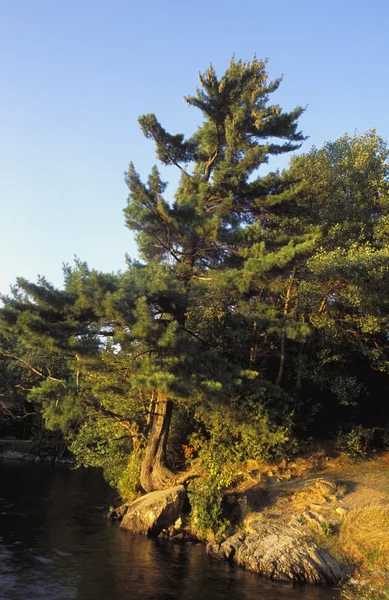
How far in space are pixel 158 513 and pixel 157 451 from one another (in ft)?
11.8

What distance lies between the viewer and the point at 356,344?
80.5ft

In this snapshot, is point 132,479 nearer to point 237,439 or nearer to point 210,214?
point 237,439

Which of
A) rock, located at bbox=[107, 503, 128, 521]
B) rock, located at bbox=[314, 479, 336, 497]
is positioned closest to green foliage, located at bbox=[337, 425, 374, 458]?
rock, located at bbox=[314, 479, 336, 497]

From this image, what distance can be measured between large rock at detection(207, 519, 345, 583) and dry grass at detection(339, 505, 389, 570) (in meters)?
0.83

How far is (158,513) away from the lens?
19828mm

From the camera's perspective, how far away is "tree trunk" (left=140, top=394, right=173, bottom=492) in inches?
895

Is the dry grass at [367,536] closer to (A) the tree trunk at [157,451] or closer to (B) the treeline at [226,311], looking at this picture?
(B) the treeline at [226,311]

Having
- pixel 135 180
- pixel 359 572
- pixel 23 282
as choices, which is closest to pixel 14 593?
pixel 359 572

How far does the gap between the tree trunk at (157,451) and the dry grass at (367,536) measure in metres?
9.07

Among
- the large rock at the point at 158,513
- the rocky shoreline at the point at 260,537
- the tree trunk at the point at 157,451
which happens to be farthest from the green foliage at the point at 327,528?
the tree trunk at the point at 157,451

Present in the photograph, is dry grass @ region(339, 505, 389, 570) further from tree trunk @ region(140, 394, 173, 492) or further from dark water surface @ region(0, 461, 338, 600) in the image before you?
tree trunk @ region(140, 394, 173, 492)

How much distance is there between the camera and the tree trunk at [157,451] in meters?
22.7

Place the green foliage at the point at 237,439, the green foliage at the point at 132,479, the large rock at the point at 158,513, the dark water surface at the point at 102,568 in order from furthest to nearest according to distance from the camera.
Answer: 1. the green foliage at the point at 132,479
2. the green foliage at the point at 237,439
3. the large rock at the point at 158,513
4. the dark water surface at the point at 102,568

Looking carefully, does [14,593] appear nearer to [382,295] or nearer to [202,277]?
[202,277]
